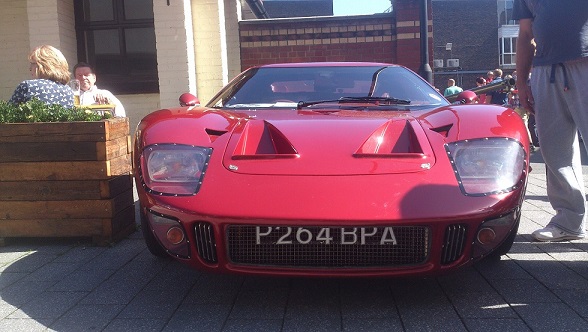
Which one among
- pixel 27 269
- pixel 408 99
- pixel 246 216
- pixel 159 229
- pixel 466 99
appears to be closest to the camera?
pixel 246 216

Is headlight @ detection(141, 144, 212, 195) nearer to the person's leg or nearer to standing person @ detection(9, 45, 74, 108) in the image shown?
standing person @ detection(9, 45, 74, 108)

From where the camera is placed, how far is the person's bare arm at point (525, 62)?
3.96m

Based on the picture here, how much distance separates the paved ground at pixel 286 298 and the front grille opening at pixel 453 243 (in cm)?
24

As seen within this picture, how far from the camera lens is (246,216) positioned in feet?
8.30

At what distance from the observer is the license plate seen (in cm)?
252

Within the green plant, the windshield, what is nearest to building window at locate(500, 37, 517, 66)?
the windshield

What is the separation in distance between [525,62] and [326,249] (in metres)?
2.19

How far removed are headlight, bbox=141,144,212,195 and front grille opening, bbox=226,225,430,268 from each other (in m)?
0.33

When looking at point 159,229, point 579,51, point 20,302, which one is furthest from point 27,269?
point 579,51

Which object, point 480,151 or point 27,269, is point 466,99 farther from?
point 27,269

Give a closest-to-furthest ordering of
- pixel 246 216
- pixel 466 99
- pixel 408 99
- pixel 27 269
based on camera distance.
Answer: pixel 246 216 → pixel 27 269 → pixel 408 99 → pixel 466 99

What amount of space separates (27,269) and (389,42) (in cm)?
832

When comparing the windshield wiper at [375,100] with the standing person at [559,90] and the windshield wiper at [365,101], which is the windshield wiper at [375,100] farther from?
the standing person at [559,90]

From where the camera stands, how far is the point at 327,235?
2531 millimetres
